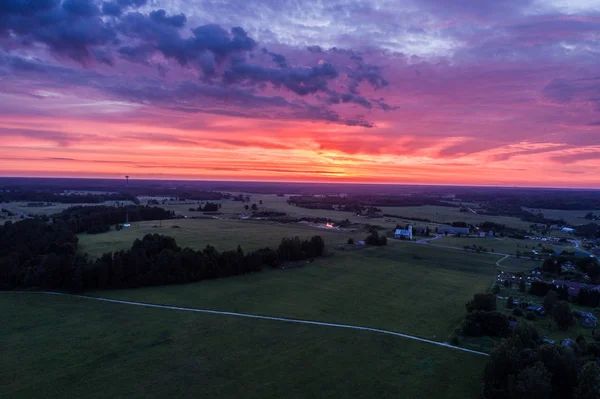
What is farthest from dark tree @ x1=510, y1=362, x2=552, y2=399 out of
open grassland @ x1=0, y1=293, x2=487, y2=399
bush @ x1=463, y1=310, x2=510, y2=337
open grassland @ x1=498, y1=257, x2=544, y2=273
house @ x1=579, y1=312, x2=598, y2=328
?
open grassland @ x1=498, y1=257, x2=544, y2=273

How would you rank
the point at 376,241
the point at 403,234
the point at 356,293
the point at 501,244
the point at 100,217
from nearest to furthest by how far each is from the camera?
the point at 356,293 → the point at 376,241 → the point at 501,244 → the point at 403,234 → the point at 100,217

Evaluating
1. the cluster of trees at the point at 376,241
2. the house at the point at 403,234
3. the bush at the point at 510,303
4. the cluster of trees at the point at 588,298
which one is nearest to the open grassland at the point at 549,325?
the bush at the point at 510,303

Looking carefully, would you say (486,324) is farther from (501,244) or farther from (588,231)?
(588,231)

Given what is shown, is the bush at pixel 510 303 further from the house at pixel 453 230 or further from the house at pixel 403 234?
the house at pixel 453 230

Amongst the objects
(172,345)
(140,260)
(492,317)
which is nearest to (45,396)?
(172,345)

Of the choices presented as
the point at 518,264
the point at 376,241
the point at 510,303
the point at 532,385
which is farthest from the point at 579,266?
the point at 532,385

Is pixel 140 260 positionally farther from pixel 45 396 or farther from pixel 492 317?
pixel 492 317
